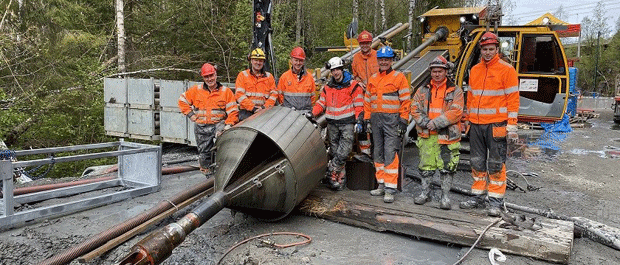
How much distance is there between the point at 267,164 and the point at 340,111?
1.41 meters

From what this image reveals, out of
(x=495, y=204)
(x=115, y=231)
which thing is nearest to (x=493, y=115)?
(x=495, y=204)

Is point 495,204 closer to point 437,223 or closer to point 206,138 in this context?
point 437,223

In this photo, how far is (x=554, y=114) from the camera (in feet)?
30.8

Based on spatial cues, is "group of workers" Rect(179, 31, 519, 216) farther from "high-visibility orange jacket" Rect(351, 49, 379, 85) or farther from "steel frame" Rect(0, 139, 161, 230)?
"steel frame" Rect(0, 139, 161, 230)

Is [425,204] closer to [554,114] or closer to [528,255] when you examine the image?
[528,255]

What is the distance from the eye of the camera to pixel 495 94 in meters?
4.88

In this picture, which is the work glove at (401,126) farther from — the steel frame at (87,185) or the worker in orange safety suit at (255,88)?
the steel frame at (87,185)

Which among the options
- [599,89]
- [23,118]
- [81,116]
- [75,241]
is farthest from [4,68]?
[599,89]

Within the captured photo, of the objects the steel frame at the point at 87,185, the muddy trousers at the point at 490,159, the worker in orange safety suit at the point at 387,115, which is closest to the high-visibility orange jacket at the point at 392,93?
the worker in orange safety suit at the point at 387,115

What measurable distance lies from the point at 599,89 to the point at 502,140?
4562cm

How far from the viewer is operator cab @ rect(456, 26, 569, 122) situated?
29.3 feet

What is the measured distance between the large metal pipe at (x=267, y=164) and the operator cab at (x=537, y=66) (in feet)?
16.5

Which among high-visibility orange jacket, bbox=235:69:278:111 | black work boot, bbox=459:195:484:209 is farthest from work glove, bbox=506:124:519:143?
high-visibility orange jacket, bbox=235:69:278:111

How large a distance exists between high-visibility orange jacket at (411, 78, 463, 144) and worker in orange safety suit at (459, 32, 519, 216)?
184 millimetres
